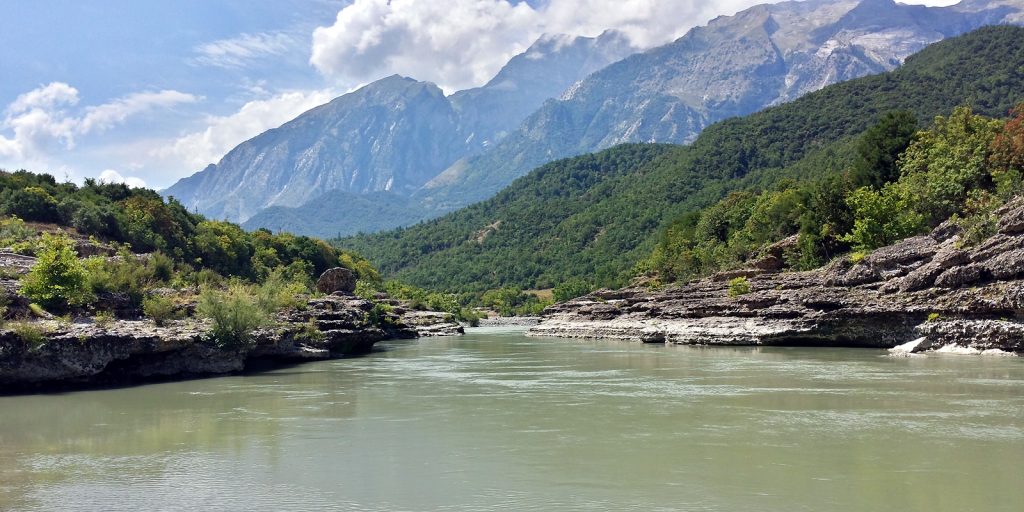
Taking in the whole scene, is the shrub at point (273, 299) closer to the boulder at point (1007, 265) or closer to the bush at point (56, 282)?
the bush at point (56, 282)

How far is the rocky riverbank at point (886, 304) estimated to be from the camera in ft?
145

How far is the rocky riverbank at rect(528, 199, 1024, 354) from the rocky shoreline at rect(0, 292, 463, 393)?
1316 inches

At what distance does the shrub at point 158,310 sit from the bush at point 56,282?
3388 millimetres

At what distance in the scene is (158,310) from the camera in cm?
4481

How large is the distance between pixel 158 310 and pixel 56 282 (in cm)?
563

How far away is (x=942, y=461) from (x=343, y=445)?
55.9 ft

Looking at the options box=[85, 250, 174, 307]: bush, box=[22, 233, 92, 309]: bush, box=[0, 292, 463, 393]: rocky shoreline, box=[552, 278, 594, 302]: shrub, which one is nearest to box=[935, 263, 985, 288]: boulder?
box=[0, 292, 463, 393]: rocky shoreline

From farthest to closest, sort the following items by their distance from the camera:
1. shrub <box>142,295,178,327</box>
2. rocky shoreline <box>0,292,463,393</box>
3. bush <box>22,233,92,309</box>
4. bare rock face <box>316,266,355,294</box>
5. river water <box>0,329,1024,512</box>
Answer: bare rock face <box>316,266,355,294</box>
shrub <box>142,295,178,327</box>
bush <box>22,233,92,309</box>
rocky shoreline <box>0,292,463,393</box>
river water <box>0,329,1024,512</box>

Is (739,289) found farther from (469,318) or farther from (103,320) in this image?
(469,318)

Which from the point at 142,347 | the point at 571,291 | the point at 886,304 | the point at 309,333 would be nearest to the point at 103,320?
the point at 142,347

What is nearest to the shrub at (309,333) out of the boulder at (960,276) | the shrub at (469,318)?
the boulder at (960,276)

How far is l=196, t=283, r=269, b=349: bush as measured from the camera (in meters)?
45.3

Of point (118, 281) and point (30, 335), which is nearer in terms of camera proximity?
point (30, 335)

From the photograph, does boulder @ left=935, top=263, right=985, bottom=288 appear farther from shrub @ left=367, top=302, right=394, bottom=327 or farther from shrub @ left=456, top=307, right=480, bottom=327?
shrub @ left=456, top=307, right=480, bottom=327
